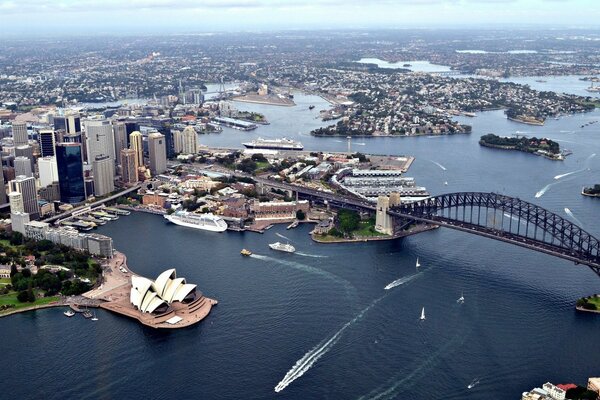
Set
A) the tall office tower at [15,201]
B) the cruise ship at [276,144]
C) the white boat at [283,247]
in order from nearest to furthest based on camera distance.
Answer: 1. the white boat at [283,247]
2. the tall office tower at [15,201]
3. the cruise ship at [276,144]

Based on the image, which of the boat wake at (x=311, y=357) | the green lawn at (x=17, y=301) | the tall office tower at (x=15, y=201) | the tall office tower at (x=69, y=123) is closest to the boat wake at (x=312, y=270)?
the boat wake at (x=311, y=357)

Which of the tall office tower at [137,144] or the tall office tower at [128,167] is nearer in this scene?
the tall office tower at [128,167]

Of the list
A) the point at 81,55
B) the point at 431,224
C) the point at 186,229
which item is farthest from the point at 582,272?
the point at 81,55

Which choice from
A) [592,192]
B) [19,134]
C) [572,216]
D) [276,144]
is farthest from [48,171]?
[592,192]

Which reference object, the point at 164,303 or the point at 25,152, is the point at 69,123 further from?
the point at 164,303

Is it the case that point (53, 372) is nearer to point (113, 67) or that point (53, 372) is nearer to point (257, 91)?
point (257, 91)

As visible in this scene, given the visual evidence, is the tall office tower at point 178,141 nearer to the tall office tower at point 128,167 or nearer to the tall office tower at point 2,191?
the tall office tower at point 128,167

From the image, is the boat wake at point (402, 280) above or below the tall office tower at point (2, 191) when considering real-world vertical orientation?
below
